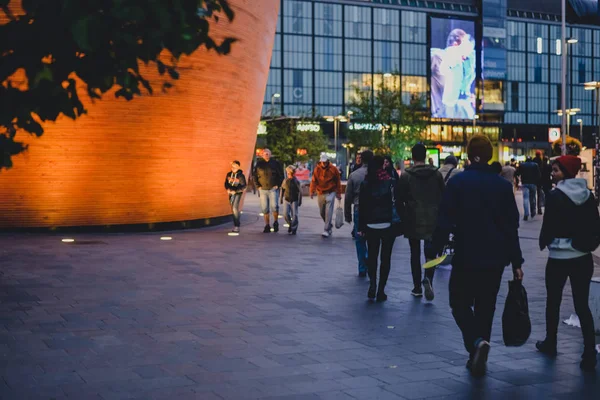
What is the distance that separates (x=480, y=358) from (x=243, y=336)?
7.83 ft

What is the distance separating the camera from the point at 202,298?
9766 mm

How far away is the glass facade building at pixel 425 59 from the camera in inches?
3482

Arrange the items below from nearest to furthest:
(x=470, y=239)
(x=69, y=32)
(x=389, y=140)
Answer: (x=69, y=32) → (x=470, y=239) → (x=389, y=140)

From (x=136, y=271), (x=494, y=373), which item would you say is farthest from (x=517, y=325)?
(x=136, y=271)

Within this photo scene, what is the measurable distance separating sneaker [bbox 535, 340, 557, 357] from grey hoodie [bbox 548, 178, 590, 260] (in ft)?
2.58

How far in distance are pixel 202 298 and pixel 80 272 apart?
9.68 feet

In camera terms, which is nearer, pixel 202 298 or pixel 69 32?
pixel 69 32

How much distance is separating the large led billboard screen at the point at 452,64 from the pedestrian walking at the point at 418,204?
85.8 metres

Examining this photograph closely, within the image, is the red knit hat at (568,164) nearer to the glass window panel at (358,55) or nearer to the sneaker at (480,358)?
the sneaker at (480,358)

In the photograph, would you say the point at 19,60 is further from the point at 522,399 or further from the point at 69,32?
the point at 522,399

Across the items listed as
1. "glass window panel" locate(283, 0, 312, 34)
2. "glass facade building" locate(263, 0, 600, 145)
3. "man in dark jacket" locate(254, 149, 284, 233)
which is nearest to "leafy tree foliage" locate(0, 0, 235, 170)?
"man in dark jacket" locate(254, 149, 284, 233)

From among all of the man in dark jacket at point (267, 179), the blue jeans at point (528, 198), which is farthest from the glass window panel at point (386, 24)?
the man in dark jacket at point (267, 179)

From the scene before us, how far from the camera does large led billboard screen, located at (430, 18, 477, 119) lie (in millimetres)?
94438

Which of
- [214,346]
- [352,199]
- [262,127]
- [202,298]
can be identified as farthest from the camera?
[262,127]
